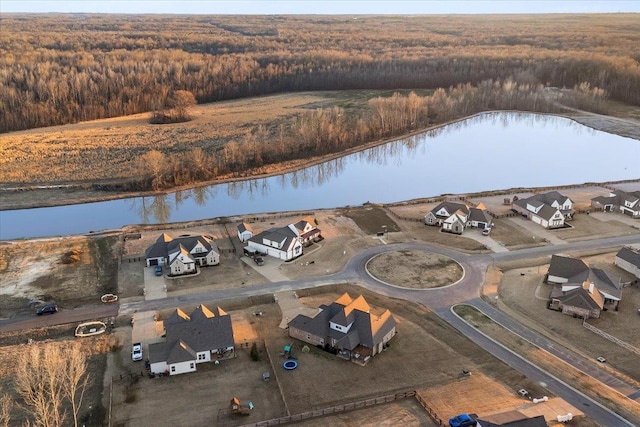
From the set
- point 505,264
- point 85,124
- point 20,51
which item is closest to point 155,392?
point 505,264

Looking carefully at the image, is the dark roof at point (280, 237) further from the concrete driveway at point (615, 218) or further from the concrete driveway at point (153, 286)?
Result: the concrete driveway at point (615, 218)

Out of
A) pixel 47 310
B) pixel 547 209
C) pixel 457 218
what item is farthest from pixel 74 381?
pixel 547 209

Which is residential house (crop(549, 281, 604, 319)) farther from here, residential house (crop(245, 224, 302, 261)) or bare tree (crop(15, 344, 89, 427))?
bare tree (crop(15, 344, 89, 427))

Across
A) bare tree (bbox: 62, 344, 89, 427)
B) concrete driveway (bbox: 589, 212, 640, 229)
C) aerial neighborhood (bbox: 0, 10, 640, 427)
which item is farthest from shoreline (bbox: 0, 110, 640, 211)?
concrete driveway (bbox: 589, 212, 640, 229)

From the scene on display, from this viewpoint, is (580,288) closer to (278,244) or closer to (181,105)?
(278,244)

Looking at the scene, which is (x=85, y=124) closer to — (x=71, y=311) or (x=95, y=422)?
(x=71, y=311)
